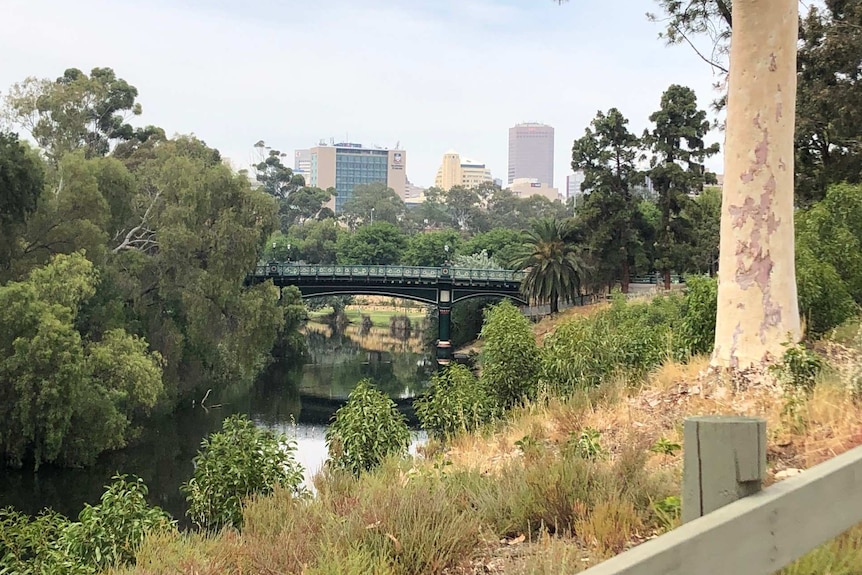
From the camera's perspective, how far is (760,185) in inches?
266

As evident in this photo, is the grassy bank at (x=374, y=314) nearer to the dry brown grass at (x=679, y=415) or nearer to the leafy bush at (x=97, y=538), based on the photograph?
the dry brown grass at (x=679, y=415)

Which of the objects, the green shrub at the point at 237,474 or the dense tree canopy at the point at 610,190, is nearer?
the green shrub at the point at 237,474

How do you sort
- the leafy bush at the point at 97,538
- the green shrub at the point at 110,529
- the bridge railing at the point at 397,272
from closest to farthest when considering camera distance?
the leafy bush at the point at 97,538, the green shrub at the point at 110,529, the bridge railing at the point at 397,272

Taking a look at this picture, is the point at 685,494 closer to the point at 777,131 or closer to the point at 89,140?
the point at 777,131

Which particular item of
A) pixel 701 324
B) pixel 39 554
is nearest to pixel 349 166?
pixel 701 324

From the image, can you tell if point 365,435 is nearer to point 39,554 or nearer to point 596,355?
point 39,554

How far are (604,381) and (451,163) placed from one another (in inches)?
7570

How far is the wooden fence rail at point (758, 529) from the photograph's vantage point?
5.42ft

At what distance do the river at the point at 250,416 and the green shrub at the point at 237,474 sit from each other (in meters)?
1.36

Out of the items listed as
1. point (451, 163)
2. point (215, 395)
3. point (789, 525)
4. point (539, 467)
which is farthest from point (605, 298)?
point (451, 163)

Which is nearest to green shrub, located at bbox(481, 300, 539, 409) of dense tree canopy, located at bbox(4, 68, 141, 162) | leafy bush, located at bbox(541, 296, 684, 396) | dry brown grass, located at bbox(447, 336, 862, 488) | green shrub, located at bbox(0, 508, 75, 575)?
leafy bush, located at bbox(541, 296, 684, 396)

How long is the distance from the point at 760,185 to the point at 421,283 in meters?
36.8

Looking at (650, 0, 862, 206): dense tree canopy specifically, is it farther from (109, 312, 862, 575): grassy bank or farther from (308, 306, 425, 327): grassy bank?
(308, 306, 425, 327): grassy bank

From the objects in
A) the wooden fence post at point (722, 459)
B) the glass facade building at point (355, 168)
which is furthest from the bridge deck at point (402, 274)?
the glass facade building at point (355, 168)
